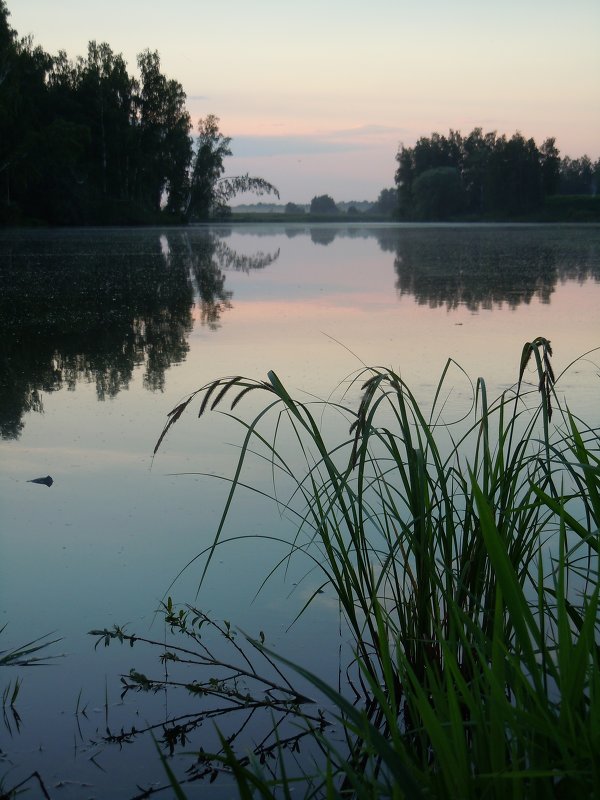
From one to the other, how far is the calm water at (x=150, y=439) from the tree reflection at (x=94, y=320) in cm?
3

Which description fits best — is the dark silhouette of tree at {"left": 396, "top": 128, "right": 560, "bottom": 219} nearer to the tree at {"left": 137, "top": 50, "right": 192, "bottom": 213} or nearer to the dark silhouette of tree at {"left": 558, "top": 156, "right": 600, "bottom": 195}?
the dark silhouette of tree at {"left": 558, "top": 156, "right": 600, "bottom": 195}

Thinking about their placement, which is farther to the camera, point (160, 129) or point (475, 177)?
point (475, 177)

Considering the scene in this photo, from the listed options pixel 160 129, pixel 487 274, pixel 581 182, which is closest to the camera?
pixel 487 274

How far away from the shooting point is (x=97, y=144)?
42.3 metres


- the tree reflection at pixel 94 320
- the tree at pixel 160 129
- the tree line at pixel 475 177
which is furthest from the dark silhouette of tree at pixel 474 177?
the tree reflection at pixel 94 320

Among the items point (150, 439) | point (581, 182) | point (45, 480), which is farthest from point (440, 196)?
point (45, 480)

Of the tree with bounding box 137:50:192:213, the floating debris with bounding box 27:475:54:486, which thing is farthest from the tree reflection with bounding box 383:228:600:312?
the tree with bounding box 137:50:192:213

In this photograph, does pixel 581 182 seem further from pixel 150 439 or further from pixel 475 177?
pixel 150 439

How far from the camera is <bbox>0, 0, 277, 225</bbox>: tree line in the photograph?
99.2 feet

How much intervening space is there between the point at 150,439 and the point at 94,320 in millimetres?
4082

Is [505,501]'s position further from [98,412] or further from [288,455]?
[98,412]

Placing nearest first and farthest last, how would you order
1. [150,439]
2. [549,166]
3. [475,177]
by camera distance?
1. [150,439]
2. [549,166]
3. [475,177]

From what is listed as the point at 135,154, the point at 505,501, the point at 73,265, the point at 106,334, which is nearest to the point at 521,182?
the point at 135,154

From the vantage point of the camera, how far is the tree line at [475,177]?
73000 mm
